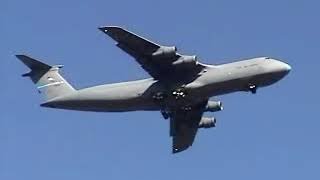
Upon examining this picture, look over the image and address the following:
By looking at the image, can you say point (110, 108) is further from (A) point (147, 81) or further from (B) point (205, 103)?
(B) point (205, 103)

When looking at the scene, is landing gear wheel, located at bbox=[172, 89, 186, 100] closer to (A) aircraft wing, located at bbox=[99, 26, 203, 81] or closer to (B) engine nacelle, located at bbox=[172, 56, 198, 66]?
(A) aircraft wing, located at bbox=[99, 26, 203, 81]

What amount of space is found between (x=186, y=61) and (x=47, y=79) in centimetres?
863

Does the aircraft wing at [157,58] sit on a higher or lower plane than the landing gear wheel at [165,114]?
higher

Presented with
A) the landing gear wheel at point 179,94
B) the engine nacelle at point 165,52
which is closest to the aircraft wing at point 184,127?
the landing gear wheel at point 179,94

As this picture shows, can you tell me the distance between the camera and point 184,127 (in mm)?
43656

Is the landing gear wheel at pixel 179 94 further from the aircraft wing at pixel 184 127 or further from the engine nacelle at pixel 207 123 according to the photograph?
the engine nacelle at pixel 207 123

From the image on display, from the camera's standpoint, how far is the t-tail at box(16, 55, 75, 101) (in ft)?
140

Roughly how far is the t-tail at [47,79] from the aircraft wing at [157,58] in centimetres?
495

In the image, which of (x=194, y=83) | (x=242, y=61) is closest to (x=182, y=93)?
(x=194, y=83)

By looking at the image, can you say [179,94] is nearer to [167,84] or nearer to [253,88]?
[167,84]

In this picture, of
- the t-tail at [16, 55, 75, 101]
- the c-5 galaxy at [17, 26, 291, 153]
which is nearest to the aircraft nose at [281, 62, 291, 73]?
the c-5 galaxy at [17, 26, 291, 153]

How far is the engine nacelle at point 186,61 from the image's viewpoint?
38.9 m

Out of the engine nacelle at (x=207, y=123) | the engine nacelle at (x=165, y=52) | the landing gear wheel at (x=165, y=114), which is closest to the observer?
the engine nacelle at (x=165, y=52)

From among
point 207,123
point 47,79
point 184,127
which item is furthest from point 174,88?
point 47,79
